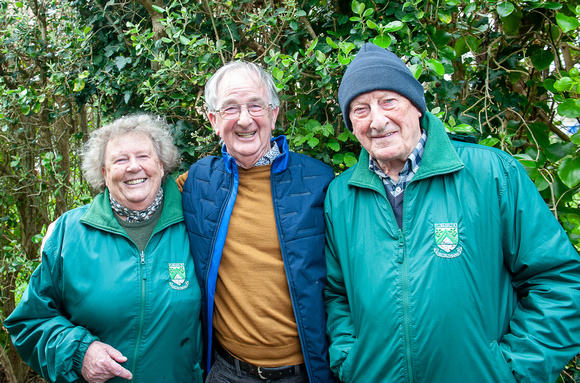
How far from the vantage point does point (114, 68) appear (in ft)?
10.2

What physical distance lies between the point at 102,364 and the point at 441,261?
1450 mm

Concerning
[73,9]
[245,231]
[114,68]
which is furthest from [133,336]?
[73,9]

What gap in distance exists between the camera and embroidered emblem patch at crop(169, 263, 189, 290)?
1.95 m

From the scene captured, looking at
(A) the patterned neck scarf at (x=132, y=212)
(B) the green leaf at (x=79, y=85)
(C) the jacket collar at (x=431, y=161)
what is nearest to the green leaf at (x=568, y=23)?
(C) the jacket collar at (x=431, y=161)

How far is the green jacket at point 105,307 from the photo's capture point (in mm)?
1854

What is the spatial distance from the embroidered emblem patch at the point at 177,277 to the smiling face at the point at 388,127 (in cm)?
102

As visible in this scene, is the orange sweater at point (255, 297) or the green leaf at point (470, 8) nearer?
the orange sweater at point (255, 297)

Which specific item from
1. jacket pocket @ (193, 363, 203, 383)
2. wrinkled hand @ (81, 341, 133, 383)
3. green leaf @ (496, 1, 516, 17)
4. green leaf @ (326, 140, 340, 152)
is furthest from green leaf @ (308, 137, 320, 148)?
wrinkled hand @ (81, 341, 133, 383)

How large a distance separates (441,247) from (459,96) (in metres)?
1.43

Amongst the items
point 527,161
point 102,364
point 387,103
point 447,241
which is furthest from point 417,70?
point 102,364

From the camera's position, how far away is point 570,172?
207 centimetres

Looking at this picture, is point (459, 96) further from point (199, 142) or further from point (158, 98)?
point (158, 98)

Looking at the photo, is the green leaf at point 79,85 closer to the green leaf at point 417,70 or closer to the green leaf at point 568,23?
the green leaf at point 417,70

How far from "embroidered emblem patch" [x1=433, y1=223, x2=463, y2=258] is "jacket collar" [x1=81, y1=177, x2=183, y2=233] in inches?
47.3
